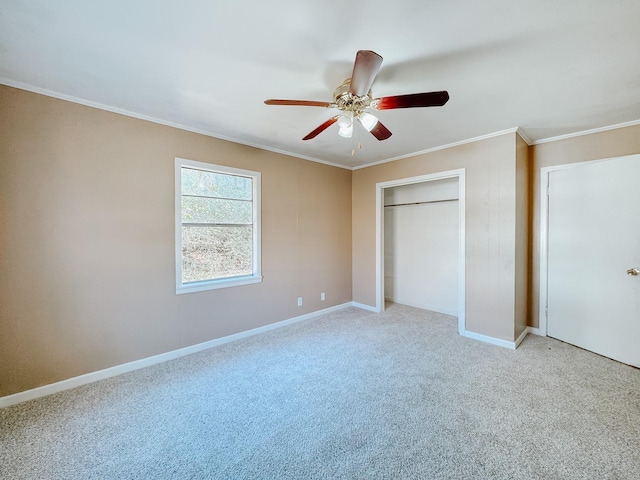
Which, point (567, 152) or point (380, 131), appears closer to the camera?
point (380, 131)

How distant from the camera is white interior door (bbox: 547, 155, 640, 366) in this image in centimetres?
269

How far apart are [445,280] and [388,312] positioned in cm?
108

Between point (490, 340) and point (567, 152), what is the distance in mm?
2439

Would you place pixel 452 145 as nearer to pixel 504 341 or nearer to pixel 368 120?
pixel 368 120

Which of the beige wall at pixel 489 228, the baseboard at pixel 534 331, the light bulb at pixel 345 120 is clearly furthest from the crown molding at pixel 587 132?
the light bulb at pixel 345 120

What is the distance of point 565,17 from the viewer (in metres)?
1.41

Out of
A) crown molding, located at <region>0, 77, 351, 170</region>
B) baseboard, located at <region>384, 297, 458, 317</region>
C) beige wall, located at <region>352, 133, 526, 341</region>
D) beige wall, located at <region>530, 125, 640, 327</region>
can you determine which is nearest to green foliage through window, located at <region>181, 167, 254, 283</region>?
crown molding, located at <region>0, 77, 351, 170</region>

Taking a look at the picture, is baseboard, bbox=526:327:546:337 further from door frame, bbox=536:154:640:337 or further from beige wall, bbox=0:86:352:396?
beige wall, bbox=0:86:352:396

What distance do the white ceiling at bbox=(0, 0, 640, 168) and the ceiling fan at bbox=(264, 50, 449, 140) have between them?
0.22m

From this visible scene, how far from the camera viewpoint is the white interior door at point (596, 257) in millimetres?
2691

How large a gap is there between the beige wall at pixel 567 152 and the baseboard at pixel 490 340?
0.74 m

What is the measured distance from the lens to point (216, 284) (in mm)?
3145

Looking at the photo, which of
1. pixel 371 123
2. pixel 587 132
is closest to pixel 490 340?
pixel 587 132

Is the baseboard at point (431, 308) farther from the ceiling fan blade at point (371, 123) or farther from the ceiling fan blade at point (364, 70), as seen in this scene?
the ceiling fan blade at point (364, 70)
